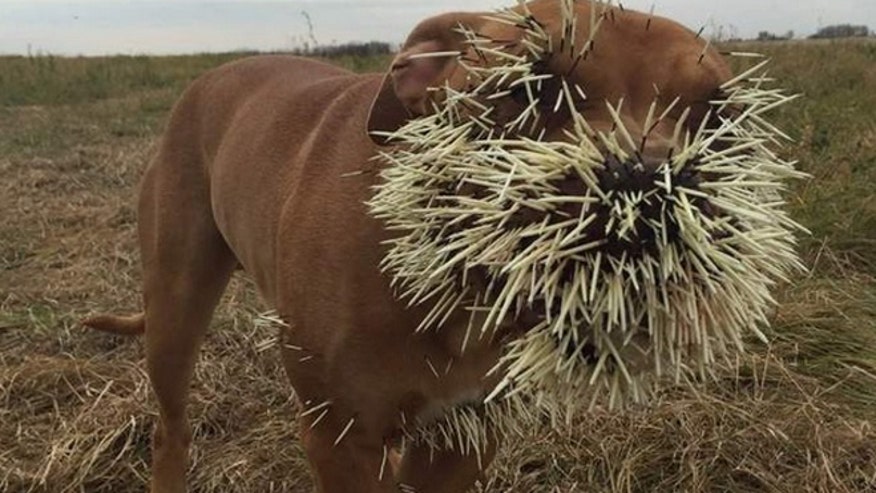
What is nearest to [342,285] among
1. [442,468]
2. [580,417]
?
[442,468]

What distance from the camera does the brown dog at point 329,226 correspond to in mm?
1684

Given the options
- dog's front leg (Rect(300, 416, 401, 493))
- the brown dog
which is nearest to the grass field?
the brown dog

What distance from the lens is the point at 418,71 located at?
6.39ft

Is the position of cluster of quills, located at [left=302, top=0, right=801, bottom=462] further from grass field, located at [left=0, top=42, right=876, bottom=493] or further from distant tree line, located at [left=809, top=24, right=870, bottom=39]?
distant tree line, located at [left=809, top=24, right=870, bottom=39]

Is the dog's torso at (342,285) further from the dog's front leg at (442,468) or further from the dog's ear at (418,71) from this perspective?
the dog's front leg at (442,468)

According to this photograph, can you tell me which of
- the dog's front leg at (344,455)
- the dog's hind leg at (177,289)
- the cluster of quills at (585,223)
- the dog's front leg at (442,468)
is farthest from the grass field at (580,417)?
the cluster of quills at (585,223)

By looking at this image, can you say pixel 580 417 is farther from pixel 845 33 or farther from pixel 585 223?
pixel 845 33

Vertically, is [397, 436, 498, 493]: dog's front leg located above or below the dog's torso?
below

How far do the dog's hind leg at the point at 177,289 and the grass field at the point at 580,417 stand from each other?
0.22 metres

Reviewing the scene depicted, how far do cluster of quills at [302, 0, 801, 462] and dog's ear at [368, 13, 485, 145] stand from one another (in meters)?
0.19

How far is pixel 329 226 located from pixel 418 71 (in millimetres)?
491

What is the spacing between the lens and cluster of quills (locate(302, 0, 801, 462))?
1.36m

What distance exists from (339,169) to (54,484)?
1715mm

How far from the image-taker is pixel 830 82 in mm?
10508
